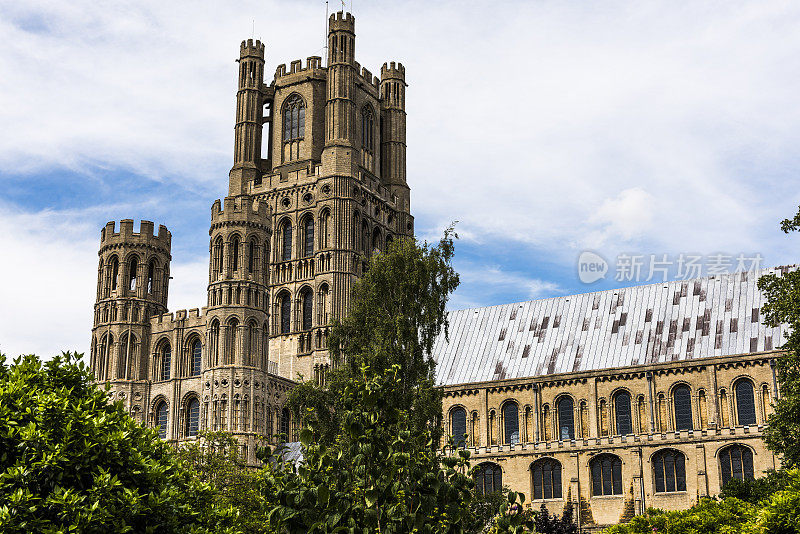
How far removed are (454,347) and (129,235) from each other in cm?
2710

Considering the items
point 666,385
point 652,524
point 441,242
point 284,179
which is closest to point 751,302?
point 666,385

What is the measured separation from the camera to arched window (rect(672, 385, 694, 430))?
63.3 m

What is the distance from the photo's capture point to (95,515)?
16453 millimetres

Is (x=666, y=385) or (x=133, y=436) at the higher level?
(x=666, y=385)

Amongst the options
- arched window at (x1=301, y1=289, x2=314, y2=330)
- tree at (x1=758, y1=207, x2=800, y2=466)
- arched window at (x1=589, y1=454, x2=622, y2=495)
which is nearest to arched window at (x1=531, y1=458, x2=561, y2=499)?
arched window at (x1=589, y1=454, x2=622, y2=495)

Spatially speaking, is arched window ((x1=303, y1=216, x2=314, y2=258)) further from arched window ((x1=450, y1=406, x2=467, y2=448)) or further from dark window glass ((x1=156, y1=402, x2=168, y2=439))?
arched window ((x1=450, y1=406, x2=467, y2=448))

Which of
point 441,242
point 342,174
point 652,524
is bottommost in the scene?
point 652,524

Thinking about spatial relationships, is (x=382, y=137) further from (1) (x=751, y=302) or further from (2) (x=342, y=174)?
(1) (x=751, y=302)

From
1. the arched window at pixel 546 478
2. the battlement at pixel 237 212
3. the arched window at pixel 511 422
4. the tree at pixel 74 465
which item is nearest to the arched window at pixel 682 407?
the arched window at pixel 546 478

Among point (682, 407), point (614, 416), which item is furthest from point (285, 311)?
point (682, 407)

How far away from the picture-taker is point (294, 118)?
94.3m

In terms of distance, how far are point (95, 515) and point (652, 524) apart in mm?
23643

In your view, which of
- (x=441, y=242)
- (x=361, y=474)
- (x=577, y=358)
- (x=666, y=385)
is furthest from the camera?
(x=577, y=358)

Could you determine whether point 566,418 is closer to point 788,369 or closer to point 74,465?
point 788,369
